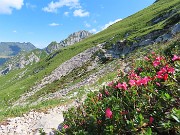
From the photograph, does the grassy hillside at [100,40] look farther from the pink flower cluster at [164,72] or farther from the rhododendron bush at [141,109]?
the pink flower cluster at [164,72]

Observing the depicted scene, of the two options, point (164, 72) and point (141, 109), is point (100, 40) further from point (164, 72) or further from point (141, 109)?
point (141, 109)

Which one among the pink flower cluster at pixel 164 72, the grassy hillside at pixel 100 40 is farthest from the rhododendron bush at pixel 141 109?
the grassy hillside at pixel 100 40

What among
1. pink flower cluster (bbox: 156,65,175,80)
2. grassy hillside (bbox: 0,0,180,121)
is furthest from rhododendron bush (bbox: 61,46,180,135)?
grassy hillside (bbox: 0,0,180,121)

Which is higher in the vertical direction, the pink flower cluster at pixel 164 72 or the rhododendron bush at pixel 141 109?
the pink flower cluster at pixel 164 72

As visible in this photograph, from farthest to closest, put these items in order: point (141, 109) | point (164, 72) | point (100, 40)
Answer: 1. point (100, 40)
2. point (164, 72)
3. point (141, 109)

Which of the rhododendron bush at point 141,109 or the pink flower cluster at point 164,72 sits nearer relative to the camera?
the rhododendron bush at point 141,109

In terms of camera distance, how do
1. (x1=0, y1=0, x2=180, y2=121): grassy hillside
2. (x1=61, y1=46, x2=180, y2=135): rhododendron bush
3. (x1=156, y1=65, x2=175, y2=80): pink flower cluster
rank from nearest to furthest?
(x1=61, y1=46, x2=180, y2=135): rhododendron bush → (x1=156, y1=65, x2=175, y2=80): pink flower cluster → (x1=0, y1=0, x2=180, y2=121): grassy hillside

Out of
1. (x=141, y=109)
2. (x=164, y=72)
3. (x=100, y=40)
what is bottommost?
(x=141, y=109)

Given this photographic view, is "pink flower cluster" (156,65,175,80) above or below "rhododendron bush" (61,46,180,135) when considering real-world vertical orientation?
above

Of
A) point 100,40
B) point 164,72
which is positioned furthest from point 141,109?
point 100,40

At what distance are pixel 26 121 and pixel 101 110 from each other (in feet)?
55.9

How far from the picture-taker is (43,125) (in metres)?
22.7

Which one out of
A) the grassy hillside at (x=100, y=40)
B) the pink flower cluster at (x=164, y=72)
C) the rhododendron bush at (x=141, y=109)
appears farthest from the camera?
the grassy hillside at (x=100, y=40)

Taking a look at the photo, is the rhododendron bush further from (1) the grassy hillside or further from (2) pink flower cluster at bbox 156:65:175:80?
(1) the grassy hillside
